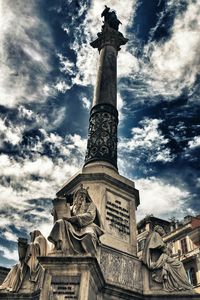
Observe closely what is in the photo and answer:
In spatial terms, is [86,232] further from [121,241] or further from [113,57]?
[113,57]

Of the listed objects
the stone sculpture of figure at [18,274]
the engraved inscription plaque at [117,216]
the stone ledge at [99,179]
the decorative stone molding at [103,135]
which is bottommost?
the stone sculpture of figure at [18,274]

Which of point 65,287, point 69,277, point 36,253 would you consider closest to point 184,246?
point 36,253

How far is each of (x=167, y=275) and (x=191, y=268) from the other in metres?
25.9

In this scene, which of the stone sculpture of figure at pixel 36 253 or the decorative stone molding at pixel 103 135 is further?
the decorative stone molding at pixel 103 135

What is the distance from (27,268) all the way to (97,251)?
2.74 m

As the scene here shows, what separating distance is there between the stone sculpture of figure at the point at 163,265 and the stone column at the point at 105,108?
3.44 m

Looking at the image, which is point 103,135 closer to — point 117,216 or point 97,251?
point 117,216

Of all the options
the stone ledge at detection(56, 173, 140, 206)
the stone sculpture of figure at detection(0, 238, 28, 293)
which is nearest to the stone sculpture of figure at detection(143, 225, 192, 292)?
the stone ledge at detection(56, 173, 140, 206)

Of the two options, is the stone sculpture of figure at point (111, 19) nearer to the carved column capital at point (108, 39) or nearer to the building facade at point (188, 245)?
the carved column capital at point (108, 39)

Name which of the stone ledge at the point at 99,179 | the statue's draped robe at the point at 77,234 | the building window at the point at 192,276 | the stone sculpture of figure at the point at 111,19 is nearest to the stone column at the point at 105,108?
the stone sculpture of figure at the point at 111,19

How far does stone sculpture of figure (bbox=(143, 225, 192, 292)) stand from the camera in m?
9.18

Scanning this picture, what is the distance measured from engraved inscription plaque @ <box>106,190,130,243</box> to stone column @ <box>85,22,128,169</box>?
189 cm

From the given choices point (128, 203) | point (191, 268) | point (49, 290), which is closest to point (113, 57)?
point (128, 203)

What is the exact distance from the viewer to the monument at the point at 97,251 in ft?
22.9
